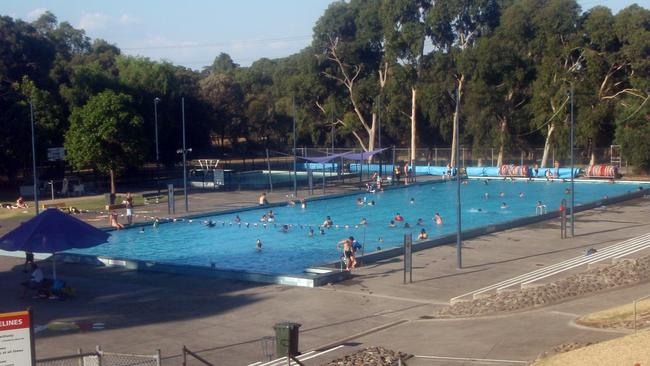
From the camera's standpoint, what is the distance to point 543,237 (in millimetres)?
30703

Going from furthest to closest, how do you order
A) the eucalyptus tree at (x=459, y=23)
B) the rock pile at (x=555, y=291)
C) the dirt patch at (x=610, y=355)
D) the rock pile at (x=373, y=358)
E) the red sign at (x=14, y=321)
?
the eucalyptus tree at (x=459, y=23) → the rock pile at (x=555, y=291) → the rock pile at (x=373, y=358) → the dirt patch at (x=610, y=355) → the red sign at (x=14, y=321)

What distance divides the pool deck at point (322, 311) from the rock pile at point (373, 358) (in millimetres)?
452

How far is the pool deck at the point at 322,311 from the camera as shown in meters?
15.0

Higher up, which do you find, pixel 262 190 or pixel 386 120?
pixel 386 120

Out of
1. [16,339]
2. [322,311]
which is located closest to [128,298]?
[322,311]

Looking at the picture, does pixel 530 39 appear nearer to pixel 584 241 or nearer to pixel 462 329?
pixel 584 241

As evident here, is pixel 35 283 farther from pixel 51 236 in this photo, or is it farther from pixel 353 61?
pixel 353 61

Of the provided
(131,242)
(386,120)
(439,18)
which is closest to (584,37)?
(439,18)

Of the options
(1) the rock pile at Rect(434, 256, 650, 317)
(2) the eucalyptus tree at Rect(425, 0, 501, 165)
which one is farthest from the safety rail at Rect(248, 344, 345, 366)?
(2) the eucalyptus tree at Rect(425, 0, 501, 165)

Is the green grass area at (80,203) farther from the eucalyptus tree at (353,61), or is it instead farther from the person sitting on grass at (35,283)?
the eucalyptus tree at (353,61)

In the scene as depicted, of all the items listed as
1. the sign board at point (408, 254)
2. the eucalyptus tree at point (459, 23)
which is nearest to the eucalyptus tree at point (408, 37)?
the eucalyptus tree at point (459, 23)

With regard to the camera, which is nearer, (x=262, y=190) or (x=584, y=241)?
(x=584, y=241)

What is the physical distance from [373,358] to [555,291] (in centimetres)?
735

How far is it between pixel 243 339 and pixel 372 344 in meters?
2.87
